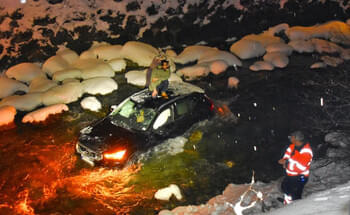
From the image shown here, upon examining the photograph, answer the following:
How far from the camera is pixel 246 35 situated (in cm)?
1981

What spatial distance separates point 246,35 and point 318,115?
969cm

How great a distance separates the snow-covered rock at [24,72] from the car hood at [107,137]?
6477 millimetres

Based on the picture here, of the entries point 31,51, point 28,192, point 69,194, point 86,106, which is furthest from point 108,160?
point 31,51

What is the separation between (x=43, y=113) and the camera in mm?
11703

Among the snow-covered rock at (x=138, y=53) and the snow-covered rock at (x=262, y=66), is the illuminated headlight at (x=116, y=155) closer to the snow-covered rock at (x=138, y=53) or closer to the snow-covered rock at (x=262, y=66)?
the snow-covered rock at (x=138, y=53)

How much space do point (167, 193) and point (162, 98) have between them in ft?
9.20

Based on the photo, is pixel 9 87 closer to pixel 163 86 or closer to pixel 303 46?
pixel 163 86

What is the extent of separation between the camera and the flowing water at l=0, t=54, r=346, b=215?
802 centimetres

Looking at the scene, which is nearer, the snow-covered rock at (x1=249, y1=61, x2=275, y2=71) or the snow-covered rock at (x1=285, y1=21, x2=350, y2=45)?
the snow-covered rock at (x1=249, y1=61, x2=275, y2=71)

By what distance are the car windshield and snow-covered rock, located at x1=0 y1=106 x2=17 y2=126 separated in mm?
4357

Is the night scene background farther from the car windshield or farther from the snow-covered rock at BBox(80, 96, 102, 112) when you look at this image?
the car windshield

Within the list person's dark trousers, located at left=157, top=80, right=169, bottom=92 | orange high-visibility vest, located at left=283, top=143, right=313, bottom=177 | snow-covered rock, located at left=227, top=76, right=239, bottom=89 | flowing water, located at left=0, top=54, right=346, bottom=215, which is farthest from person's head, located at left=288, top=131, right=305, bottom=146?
snow-covered rock, located at left=227, top=76, right=239, bottom=89

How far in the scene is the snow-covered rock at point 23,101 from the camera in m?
12.2

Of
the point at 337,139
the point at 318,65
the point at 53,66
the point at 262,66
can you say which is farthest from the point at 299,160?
the point at 53,66
